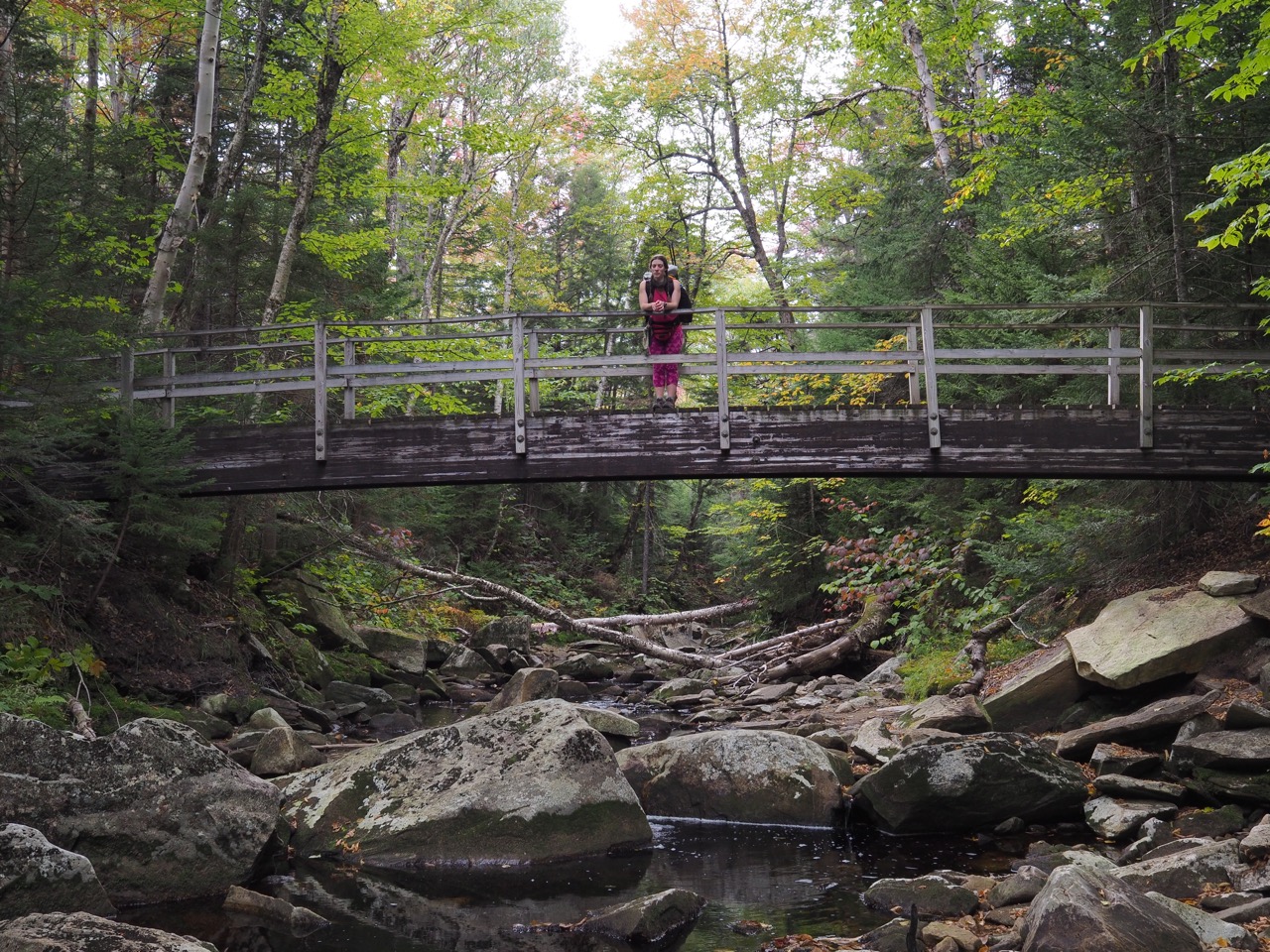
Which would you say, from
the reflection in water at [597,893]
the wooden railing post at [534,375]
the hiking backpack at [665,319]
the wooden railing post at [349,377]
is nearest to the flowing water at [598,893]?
the reflection in water at [597,893]

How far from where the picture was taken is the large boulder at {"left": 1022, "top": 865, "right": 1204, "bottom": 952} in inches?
184

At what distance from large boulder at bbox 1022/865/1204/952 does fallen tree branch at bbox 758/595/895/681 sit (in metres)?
10.4

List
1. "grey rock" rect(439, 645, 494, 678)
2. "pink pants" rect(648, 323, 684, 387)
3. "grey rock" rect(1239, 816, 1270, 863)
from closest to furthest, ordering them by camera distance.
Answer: "grey rock" rect(1239, 816, 1270, 863), "pink pants" rect(648, 323, 684, 387), "grey rock" rect(439, 645, 494, 678)

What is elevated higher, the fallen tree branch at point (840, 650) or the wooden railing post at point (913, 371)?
the wooden railing post at point (913, 371)

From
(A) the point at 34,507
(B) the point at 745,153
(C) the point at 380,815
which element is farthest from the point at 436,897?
(B) the point at 745,153

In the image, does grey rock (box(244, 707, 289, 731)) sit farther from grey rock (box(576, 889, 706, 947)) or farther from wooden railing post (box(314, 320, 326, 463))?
grey rock (box(576, 889, 706, 947))

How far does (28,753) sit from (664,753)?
536cm

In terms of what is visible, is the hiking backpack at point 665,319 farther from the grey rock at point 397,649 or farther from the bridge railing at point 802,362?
the grey rock at point 397,649

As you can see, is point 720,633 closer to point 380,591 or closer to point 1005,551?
point 380,591

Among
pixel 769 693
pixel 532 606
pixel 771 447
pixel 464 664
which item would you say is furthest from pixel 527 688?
pixel 771 447

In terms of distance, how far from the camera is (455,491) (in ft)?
82.1

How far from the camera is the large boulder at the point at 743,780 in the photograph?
28.1ft

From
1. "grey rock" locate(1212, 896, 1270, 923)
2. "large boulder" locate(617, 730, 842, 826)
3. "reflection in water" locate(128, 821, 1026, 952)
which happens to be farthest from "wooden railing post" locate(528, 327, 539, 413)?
"grey rock" locate(1212, 896, 1270, 923)

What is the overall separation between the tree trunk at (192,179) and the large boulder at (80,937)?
9.46 m
